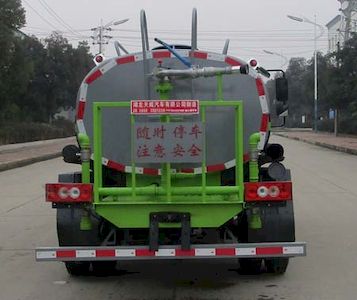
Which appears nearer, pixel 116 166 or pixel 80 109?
pixel 116 166

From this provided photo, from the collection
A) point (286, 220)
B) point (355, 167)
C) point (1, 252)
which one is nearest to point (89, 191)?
point (286, 220)

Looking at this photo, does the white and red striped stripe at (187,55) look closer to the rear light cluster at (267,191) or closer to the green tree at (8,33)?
the rear light cluster at (267,191)

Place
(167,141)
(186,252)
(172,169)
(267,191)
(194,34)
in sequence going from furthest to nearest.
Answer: (194,34)
(172,169)
(267,191)
(186,252)
(167,141)

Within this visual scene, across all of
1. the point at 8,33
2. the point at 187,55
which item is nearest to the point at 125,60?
the point at 187,55

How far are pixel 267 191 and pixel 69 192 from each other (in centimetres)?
177

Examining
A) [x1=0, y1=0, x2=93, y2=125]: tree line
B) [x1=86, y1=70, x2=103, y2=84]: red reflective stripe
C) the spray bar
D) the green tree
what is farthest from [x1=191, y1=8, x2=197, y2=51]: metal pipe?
[x1=0, y1=0, x2=93, y2=125]: tree line

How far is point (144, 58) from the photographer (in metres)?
5.85

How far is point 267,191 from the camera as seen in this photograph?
5.52 meters

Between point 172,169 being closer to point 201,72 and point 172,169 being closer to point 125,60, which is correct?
point 201,72

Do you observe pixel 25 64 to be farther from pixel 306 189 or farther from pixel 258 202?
pixel 258 202

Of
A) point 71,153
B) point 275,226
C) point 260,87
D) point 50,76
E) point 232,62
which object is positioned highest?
point 50,76

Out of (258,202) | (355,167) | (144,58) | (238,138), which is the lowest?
(355,167)

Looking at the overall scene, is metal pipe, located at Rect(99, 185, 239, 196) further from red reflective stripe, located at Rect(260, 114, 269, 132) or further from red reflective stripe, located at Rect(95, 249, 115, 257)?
red reflective stripe, located at Rect(260, 114, 269, 132)

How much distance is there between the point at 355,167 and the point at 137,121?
1757 cm
